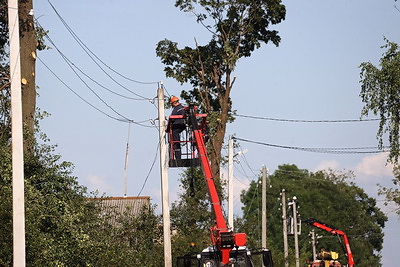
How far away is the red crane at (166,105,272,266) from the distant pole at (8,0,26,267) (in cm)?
581

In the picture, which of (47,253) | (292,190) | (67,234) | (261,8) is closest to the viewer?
(47,253)

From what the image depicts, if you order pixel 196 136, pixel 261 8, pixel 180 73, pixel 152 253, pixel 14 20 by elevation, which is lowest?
A: pixel 152 253

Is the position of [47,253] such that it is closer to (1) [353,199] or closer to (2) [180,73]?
(2) [180,73]

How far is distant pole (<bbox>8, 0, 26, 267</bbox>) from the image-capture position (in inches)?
733

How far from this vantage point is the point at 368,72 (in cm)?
2892

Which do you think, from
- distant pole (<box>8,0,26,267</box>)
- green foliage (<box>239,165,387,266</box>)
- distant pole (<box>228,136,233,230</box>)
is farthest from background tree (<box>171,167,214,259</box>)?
green foliage (<box>239,165,387,266</box>)

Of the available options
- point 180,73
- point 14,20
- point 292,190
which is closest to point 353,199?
point 292,190

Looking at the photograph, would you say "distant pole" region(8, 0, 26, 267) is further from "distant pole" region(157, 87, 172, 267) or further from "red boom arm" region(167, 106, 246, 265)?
"distant pole" region(157, 87, 172, 267)

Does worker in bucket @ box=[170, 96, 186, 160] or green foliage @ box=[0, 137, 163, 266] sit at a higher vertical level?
worker in bucket @ box=[170, 96, 186, 160]

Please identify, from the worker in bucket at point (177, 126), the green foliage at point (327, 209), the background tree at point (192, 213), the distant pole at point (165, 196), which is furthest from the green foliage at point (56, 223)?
the green foliage at point (327, 209)

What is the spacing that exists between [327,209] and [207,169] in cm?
7410

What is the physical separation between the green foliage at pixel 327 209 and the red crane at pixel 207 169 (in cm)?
6542

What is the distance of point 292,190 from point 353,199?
800 centimetres

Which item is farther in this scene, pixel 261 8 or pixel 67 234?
pixel 261 8
